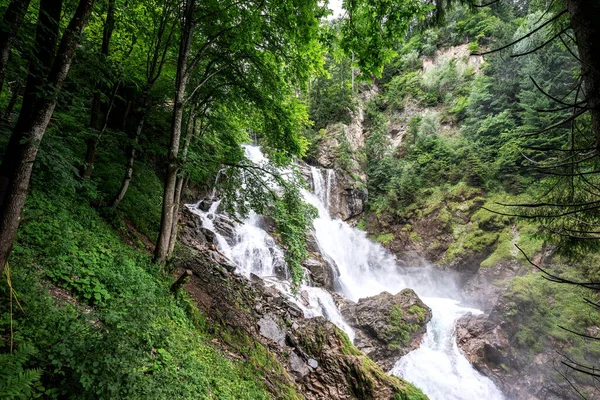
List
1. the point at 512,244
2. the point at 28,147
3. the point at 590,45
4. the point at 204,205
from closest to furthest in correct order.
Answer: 1. the point at 590,45
2. the point at 28,147
3. the point at 204,205
4. the point at 512,244

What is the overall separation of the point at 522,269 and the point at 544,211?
45.0 ft

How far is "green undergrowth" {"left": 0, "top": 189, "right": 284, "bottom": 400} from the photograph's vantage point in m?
2.53

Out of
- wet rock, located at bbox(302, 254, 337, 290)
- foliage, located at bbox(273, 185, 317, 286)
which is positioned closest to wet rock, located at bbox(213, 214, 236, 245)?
wet rock, located at bbox(302, 254, 337, 290)

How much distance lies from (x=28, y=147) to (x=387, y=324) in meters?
13.3

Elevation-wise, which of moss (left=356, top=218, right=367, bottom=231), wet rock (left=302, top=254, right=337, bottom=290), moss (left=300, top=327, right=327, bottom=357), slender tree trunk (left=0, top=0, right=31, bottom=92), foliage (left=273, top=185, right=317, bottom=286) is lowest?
moss (left=300, top=327, right=327, bottom=357)

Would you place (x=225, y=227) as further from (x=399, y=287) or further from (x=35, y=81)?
(x=399, y=287)

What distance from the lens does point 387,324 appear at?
12.5 meters

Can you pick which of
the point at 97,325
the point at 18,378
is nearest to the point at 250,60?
the point at 97,325

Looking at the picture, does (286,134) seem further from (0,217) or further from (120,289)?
(0,217)

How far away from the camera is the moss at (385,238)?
2265 cm

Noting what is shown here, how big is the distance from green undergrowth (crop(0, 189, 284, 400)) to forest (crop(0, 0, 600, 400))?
3cm

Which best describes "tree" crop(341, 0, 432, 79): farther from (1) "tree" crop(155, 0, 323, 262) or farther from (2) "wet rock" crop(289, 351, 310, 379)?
(2) "wet rock" crop(289, 351, 310, 379)

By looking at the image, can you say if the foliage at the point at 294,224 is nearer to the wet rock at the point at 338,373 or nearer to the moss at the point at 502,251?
the wet rock at the point at 338,373

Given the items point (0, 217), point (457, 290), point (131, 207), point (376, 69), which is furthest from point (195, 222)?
point (457, 290)
